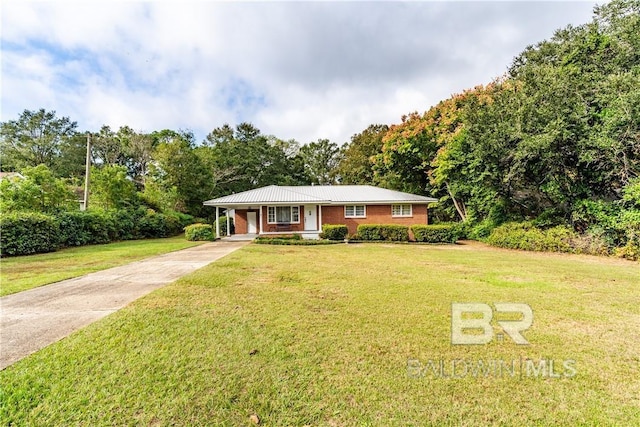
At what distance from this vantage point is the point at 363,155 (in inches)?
1297

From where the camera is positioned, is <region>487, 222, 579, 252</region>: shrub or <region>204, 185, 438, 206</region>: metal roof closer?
<region>487, 222, 579, 252</region>: shrub

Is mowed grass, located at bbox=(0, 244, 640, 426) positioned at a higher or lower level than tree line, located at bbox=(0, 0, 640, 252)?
lower

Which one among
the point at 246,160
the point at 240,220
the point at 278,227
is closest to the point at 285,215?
the point at 278,227

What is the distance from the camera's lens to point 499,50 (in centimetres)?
1731

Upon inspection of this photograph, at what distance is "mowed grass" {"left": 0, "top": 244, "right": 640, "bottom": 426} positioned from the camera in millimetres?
2379

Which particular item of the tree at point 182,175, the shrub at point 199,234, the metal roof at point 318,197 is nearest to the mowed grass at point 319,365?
the shrub at point 199,234

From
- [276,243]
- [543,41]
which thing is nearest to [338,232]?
[276,243]

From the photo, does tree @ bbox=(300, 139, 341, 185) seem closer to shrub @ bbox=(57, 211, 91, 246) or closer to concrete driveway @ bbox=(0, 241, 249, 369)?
shrub @ bbox=(57, 211, 91, 246)

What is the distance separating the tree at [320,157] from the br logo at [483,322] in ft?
124

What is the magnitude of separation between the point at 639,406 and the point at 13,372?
6.06 meters

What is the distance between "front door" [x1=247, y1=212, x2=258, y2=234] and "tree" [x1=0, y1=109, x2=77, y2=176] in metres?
28.0

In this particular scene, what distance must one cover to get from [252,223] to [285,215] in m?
2.67

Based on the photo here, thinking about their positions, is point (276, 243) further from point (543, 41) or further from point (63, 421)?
point (543, 41)

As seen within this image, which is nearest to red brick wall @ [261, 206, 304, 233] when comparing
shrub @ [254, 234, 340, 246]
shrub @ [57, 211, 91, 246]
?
shrub @ [254, 234, 340, 246]
